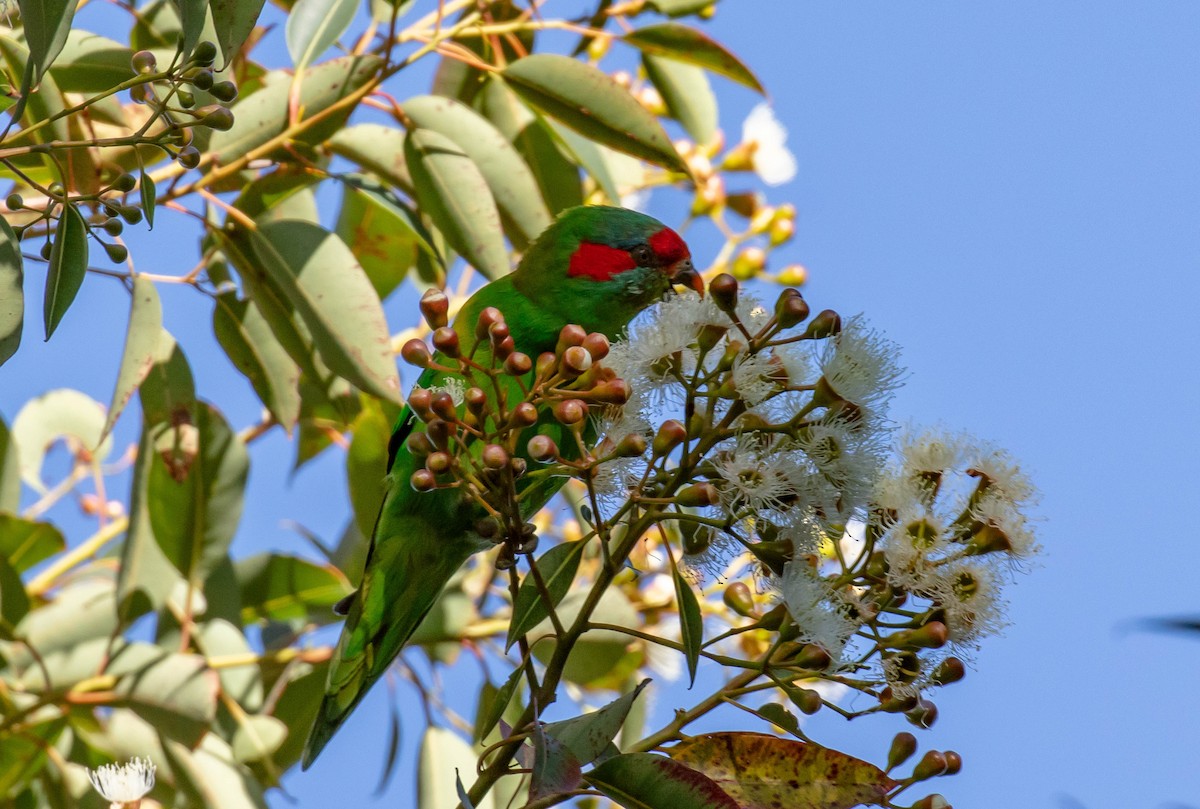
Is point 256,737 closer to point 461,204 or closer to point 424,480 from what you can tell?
point 461,204

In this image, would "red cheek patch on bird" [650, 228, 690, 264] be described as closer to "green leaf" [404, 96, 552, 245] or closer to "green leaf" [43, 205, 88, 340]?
"green leaf" [404, 96, 552, 245]

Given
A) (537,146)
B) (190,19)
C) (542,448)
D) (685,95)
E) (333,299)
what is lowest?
(542,448)

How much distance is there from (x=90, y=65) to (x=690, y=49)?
3.94 ft

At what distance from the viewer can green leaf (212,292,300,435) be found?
8.07 ft

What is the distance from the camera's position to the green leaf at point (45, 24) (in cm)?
142

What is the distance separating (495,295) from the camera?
2.48m

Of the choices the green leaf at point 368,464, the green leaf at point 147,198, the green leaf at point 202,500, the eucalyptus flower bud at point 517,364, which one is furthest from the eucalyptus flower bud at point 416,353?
the green leaf at point 202,500

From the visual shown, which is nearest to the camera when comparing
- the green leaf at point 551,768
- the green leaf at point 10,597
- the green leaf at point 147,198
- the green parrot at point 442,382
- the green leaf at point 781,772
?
the green leaf at point 551,768

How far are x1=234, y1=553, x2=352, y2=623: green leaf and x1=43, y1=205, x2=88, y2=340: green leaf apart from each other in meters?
1.36

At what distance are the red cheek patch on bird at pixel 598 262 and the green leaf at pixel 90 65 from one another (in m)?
0.87

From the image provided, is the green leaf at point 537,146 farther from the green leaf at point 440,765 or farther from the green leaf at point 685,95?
the green leaf at point 440,765

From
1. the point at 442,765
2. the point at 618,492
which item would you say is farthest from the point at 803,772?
the point at 442,765

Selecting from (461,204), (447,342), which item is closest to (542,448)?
(447,342)

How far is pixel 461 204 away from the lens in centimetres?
232
